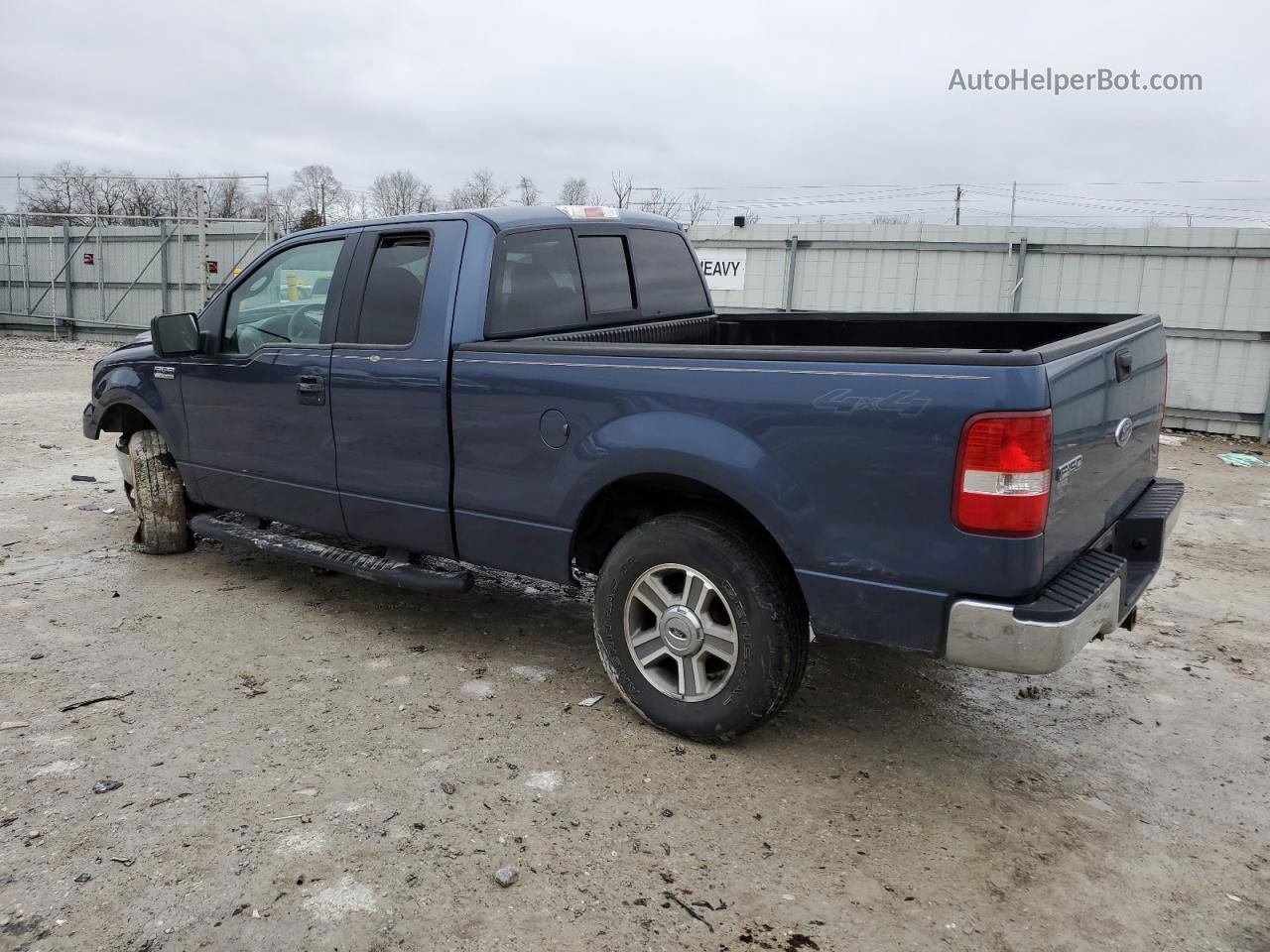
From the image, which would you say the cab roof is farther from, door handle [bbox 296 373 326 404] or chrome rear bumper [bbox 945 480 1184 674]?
chrome rear bumper [bbox 945 480 1184 674]

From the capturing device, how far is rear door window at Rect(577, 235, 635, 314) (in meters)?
4.55

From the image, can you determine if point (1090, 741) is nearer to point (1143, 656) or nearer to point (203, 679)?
point (1143, 656)

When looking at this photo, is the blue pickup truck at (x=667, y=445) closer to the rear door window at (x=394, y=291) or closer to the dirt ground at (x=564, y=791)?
the rear door window at (x=394, y=291)

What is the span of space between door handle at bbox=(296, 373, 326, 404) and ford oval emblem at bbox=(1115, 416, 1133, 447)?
3310mm

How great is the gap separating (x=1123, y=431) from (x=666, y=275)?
2.44m

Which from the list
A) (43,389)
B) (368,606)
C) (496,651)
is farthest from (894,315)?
(43,389)

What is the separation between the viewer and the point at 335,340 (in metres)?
4.50

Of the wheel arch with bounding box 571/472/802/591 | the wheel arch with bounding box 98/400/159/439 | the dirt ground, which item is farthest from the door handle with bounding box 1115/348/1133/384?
the wheel arch with bounding box 98/400/159/439

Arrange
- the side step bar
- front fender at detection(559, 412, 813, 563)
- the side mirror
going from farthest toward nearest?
1. the side mirror
2. the side step bar
3. front fender at detection(559, 412, 813, 563)

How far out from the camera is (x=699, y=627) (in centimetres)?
345

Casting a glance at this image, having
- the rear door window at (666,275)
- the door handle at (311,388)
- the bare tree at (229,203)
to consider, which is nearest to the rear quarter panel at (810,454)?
the door handle at (311,388)

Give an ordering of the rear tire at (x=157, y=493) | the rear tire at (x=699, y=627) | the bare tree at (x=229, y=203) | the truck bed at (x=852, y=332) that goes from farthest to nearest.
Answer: the bare tree at (x=229, y=203) < the rear tire at (x=157, y=493) < the truck bed at (x=852, y=332) < the rear tire at (x=699, y=627)

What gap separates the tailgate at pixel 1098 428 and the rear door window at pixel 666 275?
2203mm

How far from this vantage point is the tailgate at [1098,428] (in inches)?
113
